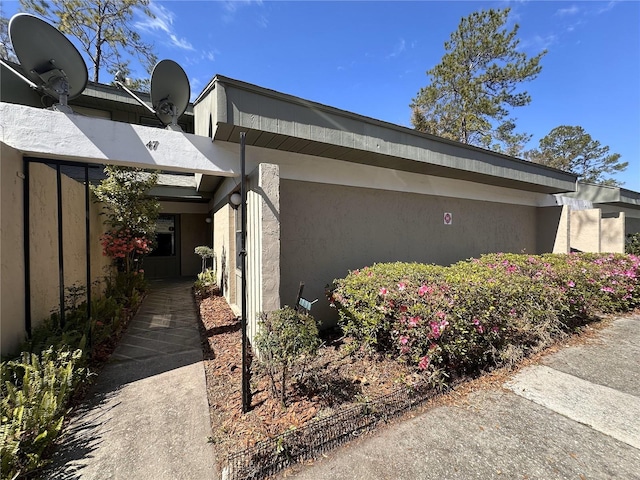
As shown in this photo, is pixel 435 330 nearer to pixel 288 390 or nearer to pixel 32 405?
pixel 288 390

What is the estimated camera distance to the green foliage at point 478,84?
1232 centimetres

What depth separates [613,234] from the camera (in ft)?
32.6

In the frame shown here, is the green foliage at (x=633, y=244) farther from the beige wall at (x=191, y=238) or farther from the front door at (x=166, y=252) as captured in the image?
the front door at (x=166, y=252)

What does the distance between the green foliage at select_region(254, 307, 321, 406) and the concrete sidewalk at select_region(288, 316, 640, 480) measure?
32.8 inches

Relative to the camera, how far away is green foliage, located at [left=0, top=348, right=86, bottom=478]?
1887mm

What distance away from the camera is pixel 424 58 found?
44.7 feet

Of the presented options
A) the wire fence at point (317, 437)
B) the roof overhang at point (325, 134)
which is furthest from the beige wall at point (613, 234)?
the wire fence at point (317, 437)

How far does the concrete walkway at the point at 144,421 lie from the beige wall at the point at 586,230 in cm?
1265

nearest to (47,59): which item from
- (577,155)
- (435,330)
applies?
(435,330)

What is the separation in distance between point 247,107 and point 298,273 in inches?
103

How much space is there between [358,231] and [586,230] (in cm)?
978

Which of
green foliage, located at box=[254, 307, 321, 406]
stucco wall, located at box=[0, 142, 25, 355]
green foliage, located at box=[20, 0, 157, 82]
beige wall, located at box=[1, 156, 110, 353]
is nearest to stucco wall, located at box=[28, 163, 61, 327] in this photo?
beige wall, located at box=[1, 156, 110, 353]

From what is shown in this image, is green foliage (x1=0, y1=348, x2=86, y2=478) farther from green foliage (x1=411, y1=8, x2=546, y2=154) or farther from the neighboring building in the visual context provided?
green foliage (x1=411, y1=8, x2=546, y2=154)

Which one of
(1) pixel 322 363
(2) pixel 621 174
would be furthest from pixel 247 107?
(2) pixel 621 174
